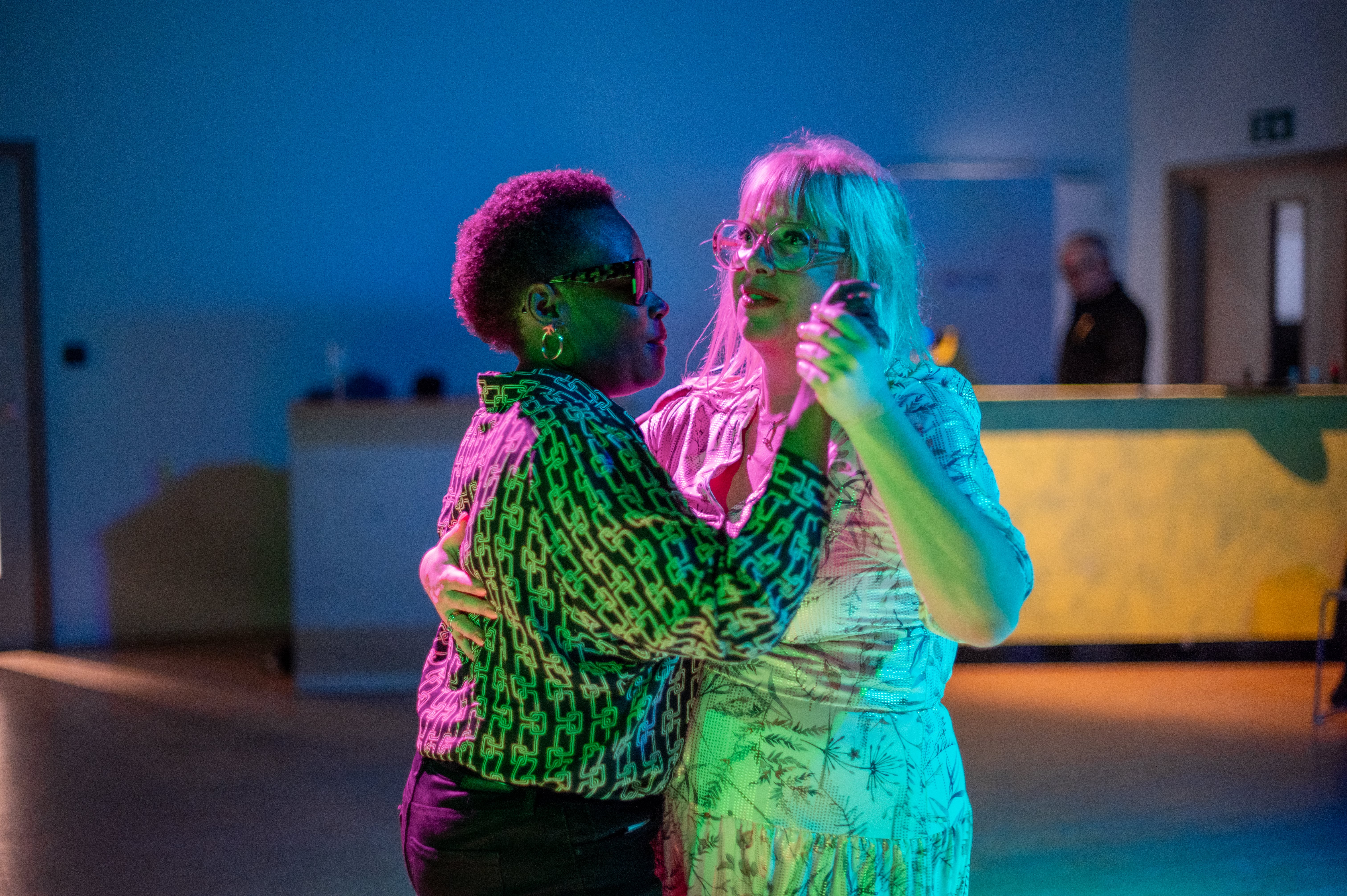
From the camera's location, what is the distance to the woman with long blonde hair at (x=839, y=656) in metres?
1.33

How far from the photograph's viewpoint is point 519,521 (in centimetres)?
118

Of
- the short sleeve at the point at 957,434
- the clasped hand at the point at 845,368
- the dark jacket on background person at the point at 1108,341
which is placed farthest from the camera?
the dark jacket on background person at the point at 1108,341

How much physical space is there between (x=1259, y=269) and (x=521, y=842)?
6.75 m

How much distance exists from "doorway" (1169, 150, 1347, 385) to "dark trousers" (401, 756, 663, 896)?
5.88 m

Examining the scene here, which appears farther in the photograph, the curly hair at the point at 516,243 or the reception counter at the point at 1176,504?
the reception counter at the point at 1176,504

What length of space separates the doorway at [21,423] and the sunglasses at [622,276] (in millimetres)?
5391

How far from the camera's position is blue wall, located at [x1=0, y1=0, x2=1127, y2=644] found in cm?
583

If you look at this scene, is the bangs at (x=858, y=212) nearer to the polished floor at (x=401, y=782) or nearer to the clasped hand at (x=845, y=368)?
the clasped hand at (x=845, y=368)

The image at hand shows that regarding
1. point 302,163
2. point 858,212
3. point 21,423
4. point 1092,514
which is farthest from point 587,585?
point 21,423

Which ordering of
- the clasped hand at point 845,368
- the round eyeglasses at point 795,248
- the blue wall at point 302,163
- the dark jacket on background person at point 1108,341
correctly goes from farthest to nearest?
1. the blue wall at point 302,163
2. the dark jacket on background person at point 1108,341
3. the round eyeglasses at point 795,248
4. the clasped hand at point 845,368

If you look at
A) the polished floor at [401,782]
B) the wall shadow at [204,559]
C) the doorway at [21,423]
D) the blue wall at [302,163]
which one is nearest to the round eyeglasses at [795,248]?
the polished floor at [401,782]

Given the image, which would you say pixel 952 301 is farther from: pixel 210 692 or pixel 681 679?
pixel 681 679

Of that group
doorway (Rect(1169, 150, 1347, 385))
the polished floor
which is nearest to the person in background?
doorway (Rect(1169, 150, 1347, 385))

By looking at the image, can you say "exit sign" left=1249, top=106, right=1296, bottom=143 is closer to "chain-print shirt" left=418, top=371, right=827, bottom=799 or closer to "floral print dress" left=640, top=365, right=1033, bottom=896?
"floral print dress" left=640, top=365, right=1033, bottom=896
